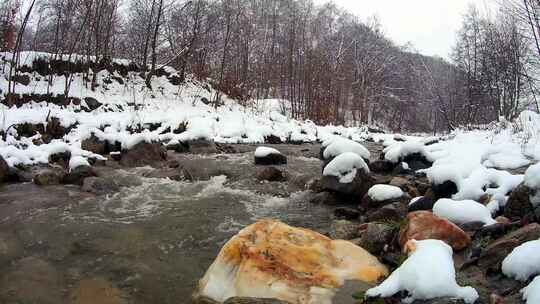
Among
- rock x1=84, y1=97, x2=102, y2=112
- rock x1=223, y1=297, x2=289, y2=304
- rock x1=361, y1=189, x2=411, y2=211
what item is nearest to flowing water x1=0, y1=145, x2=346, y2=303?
rock x1=361, y1=189, x2=411, y2=211

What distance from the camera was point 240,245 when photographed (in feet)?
11.8

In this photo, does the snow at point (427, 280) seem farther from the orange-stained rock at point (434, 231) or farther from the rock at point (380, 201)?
the rock at point (380, 201)

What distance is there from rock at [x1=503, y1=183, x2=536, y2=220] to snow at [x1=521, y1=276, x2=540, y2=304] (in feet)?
5.80

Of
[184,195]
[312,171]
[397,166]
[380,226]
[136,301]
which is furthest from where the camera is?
[312,171]

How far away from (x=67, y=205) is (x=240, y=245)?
3.57 m

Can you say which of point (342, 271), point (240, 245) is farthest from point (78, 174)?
point (342, 271)

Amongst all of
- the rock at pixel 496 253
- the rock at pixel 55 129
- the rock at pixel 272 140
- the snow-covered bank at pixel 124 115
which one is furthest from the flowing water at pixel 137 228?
the rock at pixel 272 140

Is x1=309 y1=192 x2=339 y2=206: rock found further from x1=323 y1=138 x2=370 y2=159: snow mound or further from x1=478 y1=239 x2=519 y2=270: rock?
x1=478 y1=239 x2=519 y2=270: rock

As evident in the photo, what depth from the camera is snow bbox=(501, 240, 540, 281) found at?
8.92 ft

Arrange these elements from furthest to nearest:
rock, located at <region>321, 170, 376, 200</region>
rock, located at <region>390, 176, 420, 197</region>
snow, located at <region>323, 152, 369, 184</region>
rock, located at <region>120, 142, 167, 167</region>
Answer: rock, located at <region>120, 142, 167, 167</region> → snow, located at <region>323, 152, 369, 184</region> → rock, located at <region>321, 170, 376, 200</region> → rock, located at <region>390, 176, 420, 197</region>

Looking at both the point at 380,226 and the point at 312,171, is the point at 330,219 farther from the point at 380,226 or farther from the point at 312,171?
the point at 312,171

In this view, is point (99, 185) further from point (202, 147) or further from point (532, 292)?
point (532, 292)

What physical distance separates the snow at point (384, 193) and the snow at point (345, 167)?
0.68 meters

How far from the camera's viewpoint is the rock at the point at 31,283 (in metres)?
3.50
